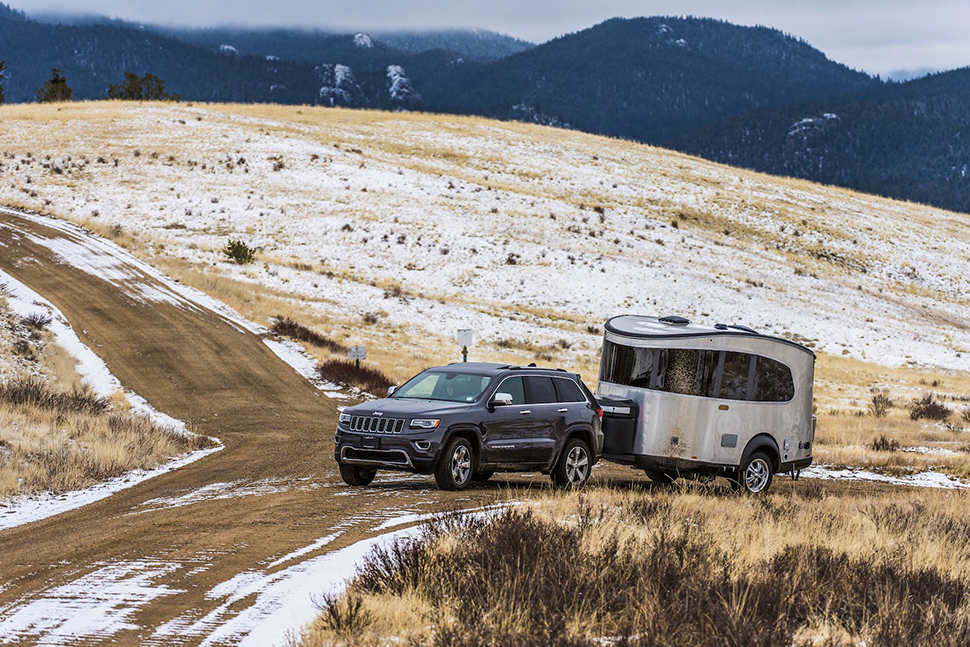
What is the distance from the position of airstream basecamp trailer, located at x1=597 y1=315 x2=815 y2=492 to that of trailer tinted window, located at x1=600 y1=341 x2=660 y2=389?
16mm

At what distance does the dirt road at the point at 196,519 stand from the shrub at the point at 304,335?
17.0 ft

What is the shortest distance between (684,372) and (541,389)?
2234 mm

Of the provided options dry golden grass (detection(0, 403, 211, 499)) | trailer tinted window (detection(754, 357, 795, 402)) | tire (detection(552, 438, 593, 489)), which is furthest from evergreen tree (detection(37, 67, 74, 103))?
trailer tinted window (detection(754, 357, 795, 402))

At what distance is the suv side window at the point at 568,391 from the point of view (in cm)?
1600

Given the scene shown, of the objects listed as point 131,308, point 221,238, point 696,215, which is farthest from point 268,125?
point 131,308

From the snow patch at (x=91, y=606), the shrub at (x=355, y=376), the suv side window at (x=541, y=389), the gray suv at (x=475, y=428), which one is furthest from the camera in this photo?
the shrub at (x=355, y=376)

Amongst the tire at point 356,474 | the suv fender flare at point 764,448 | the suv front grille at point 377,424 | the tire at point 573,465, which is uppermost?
the suv front grille at point 377,424

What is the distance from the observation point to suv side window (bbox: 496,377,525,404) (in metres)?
15.4

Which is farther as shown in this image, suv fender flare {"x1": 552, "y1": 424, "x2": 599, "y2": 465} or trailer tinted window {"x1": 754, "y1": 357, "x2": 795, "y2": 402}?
trailer tinted window {"x1": 754, "y1": 357, "x2": 795, "y2": 402}

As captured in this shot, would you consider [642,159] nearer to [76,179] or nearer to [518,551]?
[76,179]

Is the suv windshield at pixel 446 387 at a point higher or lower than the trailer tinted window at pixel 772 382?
lower

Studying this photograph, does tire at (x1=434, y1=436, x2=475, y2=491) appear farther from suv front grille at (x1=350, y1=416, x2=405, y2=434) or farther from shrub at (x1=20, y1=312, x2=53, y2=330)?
shrub at (x1=20, y1=312, x2=53, y2=330)

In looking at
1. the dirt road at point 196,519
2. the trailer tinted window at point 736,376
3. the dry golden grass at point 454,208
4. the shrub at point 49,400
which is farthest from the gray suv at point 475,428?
the dry golden grass at point 454,208

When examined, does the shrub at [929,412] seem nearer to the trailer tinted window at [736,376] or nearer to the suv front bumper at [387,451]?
the trailer tinted window at [736,376]
